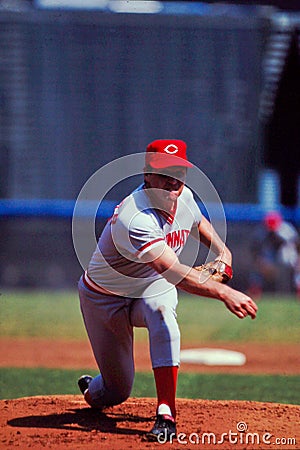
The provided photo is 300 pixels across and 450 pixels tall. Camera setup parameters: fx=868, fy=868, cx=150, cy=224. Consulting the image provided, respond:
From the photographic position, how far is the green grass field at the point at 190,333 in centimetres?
542

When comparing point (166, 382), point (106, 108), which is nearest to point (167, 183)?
point (166, 382)

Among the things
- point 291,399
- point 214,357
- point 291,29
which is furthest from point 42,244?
point 291,399

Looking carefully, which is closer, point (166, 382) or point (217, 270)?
point (166, 382)

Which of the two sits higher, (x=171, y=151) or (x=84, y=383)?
(x=171, y=151)

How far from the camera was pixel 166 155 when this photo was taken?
350cm

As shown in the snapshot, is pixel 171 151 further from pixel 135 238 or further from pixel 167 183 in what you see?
pixel 135 238

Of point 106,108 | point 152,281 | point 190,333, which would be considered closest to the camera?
point 152,281

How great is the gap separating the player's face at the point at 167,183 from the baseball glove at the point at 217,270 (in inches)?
12.6

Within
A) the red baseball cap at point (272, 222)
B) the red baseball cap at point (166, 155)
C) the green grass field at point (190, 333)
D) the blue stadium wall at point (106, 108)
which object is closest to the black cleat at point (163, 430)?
the red baseball cap at point (166, 155)

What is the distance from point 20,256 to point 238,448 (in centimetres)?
1053

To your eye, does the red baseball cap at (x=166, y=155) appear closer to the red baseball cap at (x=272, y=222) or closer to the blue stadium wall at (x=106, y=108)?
the red baseball cap at (x=272, y=222)

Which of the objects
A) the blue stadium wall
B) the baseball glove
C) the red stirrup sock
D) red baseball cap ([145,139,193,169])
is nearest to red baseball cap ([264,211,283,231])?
the blue stadium wall

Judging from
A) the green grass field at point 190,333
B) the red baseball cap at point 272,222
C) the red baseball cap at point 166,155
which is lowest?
the red baseball cap at point 272,222

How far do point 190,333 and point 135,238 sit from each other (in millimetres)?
5296
